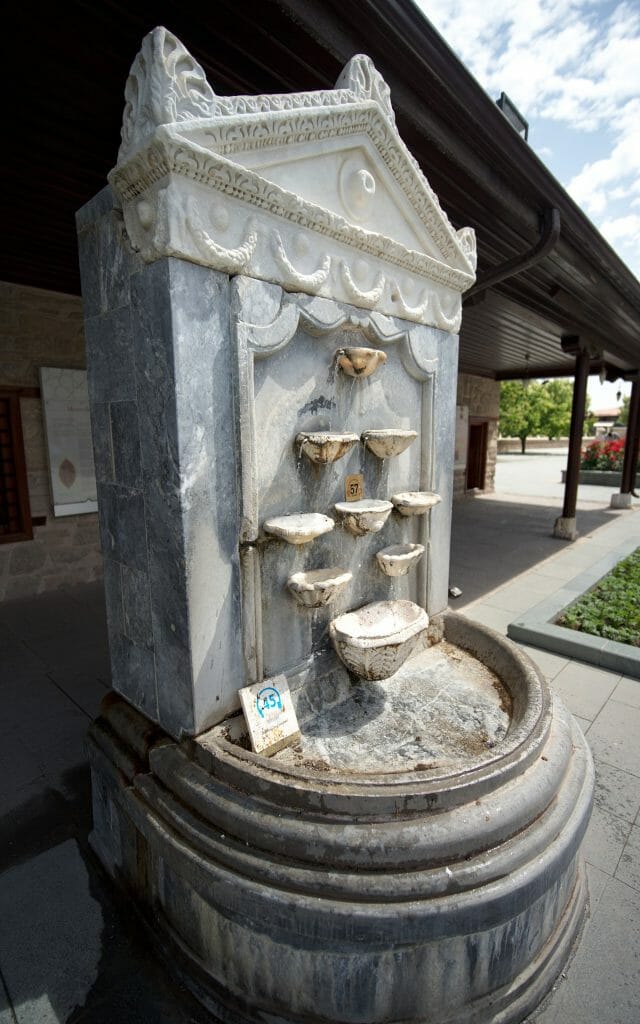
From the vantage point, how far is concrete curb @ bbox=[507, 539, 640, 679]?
390 centimetres

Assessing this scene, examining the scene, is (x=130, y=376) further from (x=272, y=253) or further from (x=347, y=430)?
(x=347, y=430)

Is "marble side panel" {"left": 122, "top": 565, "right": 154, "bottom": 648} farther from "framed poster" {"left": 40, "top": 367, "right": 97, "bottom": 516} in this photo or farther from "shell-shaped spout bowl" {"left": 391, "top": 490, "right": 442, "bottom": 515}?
"framed poster" {"left": 40, "top": 367, "right": 97, "bottom": 516}

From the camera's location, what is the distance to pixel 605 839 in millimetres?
2393

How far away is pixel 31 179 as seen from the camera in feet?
9.92

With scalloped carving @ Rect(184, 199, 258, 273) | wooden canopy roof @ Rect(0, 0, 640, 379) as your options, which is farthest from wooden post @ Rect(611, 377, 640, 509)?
scalloped carving @ Rect(184, 199, 258, 273)

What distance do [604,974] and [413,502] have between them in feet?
6.48

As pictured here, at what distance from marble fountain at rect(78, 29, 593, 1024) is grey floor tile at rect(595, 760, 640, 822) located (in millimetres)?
685

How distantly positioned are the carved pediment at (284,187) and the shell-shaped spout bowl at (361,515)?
92 centimetres

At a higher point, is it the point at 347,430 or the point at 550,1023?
the point at 347,430

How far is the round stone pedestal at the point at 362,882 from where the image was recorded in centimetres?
144

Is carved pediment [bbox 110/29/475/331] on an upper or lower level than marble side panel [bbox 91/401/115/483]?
upper

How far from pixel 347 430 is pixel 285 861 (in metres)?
1.70

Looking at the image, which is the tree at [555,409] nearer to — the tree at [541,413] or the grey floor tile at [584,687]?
the tree at [541,413]

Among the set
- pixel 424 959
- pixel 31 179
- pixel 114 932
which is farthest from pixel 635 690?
pixel 31 179
